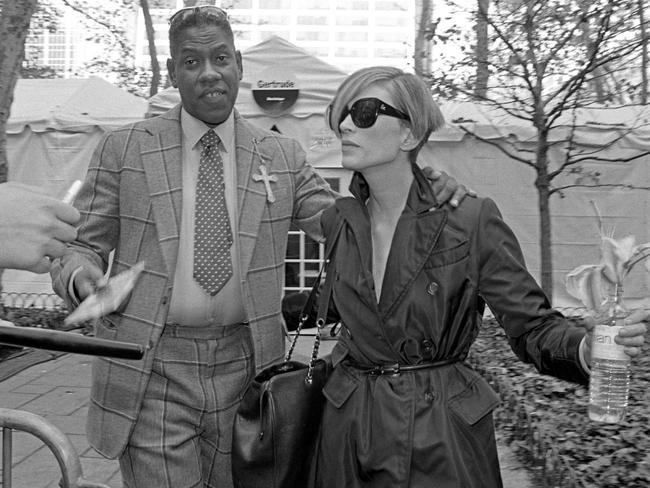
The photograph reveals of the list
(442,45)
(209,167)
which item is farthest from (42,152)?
(209,167)

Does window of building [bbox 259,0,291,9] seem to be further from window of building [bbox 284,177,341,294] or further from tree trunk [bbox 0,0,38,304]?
tree trunk [bbox 0,0,38,304]

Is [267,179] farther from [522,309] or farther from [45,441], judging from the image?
[45,441]

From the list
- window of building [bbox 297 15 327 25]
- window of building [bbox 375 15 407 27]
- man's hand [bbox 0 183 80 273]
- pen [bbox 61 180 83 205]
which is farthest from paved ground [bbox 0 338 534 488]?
window of building [bbox 297 15 327 25]

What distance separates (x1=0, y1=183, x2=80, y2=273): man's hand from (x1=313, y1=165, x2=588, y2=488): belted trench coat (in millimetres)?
1188

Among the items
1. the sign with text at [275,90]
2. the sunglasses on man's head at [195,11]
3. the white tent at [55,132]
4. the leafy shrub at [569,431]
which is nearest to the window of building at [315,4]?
the white tent at [55,132]

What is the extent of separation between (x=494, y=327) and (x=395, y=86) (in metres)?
7.51

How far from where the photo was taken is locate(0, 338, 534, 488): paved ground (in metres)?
4.86

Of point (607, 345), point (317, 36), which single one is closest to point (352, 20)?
point (317, 36)

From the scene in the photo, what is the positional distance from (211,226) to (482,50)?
5.91m

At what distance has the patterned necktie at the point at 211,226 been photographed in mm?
2842

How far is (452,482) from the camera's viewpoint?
7.19ft

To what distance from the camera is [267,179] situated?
303 centimetres

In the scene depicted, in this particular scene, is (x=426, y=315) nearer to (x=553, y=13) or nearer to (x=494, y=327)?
(x=553, y=13)

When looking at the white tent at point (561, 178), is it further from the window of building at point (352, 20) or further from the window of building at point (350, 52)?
the window of building at point (350, 52)
